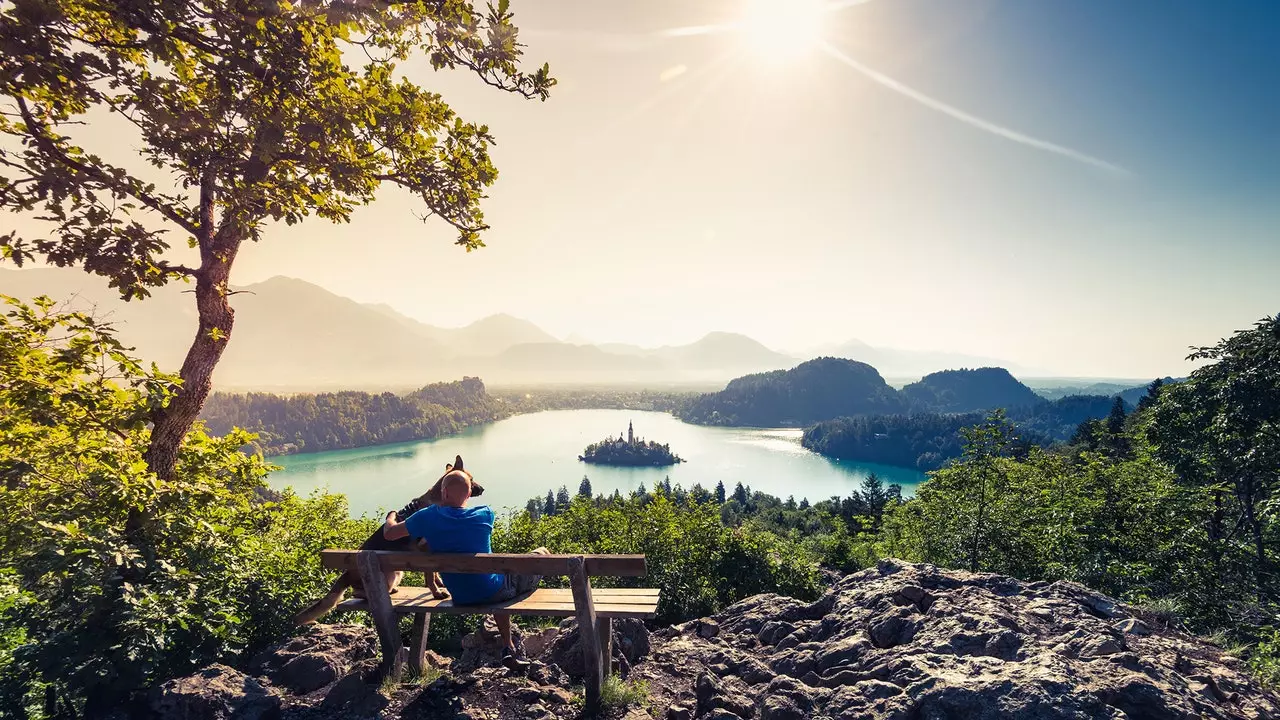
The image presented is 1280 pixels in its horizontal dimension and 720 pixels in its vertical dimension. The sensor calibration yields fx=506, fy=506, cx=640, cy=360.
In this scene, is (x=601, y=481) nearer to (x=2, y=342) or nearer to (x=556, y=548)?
(x=556, y=548)

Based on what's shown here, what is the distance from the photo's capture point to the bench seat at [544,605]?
4.35 metres

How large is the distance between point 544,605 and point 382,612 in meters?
1.43

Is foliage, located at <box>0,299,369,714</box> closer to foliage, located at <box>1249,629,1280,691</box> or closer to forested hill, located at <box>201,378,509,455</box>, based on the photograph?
foliage, located at <box>1249,629,1280,691</box>

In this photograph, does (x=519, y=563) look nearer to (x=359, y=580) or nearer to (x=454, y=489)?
(x=454, y=489)

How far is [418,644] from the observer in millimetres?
4902

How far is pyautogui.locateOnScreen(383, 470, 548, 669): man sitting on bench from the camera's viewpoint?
4.48 meters

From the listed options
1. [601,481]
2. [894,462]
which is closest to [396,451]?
[601,481]

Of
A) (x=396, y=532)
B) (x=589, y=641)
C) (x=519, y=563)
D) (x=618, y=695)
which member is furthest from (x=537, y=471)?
(x=519, y=563)

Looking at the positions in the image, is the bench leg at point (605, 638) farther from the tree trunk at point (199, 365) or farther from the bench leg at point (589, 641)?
the tree trunk at point (199, 365)

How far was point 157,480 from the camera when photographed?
15.1 feet

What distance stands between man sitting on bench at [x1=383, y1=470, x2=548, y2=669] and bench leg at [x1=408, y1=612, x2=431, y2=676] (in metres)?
0.64

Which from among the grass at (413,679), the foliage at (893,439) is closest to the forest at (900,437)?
the foliage at (893,439)

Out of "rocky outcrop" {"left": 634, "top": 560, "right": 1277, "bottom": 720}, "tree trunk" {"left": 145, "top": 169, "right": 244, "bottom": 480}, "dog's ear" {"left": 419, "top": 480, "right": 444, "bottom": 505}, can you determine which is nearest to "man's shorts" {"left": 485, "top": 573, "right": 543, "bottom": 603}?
"dog's ear" {"left": 419, "top": 480, "right": 444, "bottom": 505}

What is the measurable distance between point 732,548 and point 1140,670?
299 inches
